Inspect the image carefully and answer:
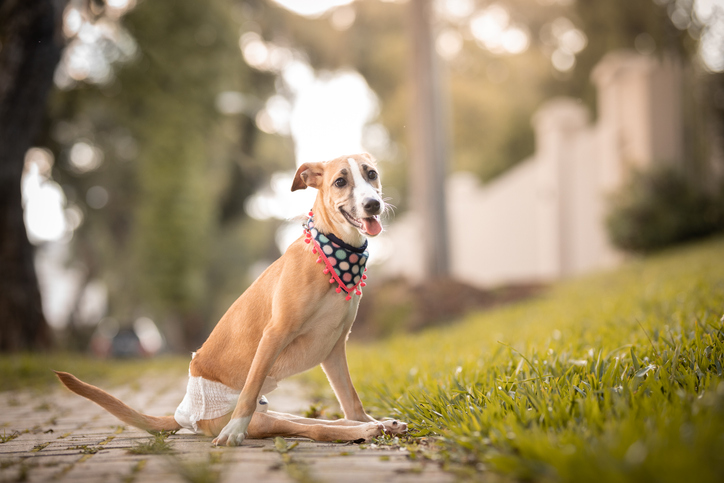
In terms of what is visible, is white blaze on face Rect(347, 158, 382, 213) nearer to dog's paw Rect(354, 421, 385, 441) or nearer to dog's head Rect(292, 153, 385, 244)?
dog's head Rect(292, 153, 385, 244)

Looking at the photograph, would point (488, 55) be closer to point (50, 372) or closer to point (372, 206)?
point (50, 372)

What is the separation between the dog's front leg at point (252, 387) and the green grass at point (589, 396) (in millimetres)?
872

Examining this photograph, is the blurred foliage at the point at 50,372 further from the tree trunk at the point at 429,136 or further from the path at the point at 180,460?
the tree trunk at the point at 429,136

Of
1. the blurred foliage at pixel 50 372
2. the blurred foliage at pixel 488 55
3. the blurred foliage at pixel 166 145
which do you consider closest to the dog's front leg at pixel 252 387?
the blurred foliage at pixel 50 372

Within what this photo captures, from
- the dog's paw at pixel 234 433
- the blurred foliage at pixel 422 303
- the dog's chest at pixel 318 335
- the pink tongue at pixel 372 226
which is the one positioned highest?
the pink tongue at pixel 372 226

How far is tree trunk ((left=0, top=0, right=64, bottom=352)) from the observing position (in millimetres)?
6816

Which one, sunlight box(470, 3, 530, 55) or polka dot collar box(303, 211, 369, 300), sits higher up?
sunlight box(470, 3, 530, 55)

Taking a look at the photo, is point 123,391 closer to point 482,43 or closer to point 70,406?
point 70,406

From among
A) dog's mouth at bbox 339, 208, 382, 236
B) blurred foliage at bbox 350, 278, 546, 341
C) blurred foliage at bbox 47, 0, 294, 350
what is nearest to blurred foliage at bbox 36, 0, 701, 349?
blurred foliage at bbox 47, 0, 294, 350

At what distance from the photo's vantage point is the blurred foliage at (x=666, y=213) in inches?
405

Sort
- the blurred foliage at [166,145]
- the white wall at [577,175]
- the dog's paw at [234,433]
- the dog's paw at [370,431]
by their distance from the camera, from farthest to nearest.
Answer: the blurred foliage at [166,145] → the white wall at [577,175] → the dog's paw at [370,431] → the dog's paw at [234,433]

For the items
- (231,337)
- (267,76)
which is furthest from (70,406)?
(267,76)

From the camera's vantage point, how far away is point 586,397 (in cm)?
231

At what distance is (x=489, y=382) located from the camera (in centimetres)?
304
